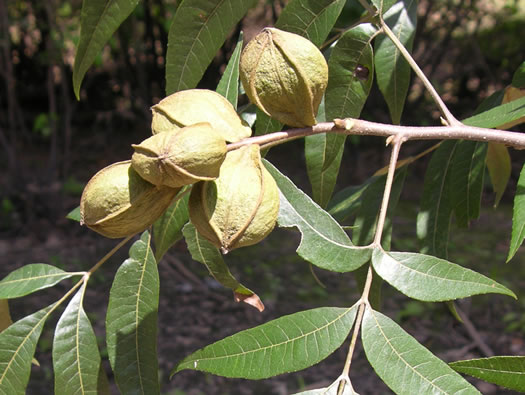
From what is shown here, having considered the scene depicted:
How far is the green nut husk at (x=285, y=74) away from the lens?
2.87 feet

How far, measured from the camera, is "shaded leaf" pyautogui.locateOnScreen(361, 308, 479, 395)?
0.79 metres

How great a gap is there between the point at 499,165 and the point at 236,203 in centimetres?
96

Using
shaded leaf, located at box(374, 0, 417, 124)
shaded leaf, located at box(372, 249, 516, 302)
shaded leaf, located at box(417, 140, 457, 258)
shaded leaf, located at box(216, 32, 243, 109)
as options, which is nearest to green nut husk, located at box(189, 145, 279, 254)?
shaded leaf, located at box(372, 249, 516, 302)

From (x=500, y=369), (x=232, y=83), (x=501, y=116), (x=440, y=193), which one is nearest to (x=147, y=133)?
(x=440, y=193)

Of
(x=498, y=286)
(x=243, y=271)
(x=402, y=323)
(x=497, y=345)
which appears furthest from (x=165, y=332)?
(x=498, y=286)

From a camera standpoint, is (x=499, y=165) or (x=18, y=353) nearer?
(x=18, y=353)

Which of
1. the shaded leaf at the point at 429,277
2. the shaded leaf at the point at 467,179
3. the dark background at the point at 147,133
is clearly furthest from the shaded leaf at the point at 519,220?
the dark background at the point at 147,133

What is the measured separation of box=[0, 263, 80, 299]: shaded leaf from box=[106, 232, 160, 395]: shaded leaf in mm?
125

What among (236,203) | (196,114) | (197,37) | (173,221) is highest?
(197,37)

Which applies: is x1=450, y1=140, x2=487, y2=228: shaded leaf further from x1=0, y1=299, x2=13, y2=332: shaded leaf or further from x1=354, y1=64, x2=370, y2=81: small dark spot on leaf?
x1=0, y1=299, x2=13, y2=332: shaded leaf

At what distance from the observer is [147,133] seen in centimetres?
577

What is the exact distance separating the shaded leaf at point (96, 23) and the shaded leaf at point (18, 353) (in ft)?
1.40

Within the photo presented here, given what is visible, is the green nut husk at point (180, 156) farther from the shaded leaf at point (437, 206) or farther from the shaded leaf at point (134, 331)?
the shaded leaf at point (437, 206)

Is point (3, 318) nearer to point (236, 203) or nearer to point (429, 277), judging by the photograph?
point (236, 203)
